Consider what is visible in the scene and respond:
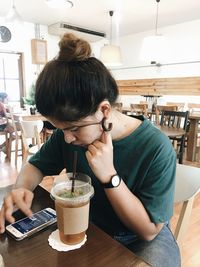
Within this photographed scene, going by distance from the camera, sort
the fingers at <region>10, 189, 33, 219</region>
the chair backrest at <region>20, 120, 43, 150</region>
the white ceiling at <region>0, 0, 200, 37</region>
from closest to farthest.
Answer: the fingers at <region>10, 189, 33, 219</region>, the chair backrest at <region>20, 120, 43, 150</region>, the white ceiling at <region>0, 0, 200, 37</region>

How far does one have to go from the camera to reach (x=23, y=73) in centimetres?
576

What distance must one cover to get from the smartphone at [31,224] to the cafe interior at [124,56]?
7.26 feet

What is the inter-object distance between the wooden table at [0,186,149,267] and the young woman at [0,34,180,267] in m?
0.11

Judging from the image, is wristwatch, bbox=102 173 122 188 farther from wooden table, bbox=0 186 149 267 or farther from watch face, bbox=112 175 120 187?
wooden table, bbox=0 186 149 267

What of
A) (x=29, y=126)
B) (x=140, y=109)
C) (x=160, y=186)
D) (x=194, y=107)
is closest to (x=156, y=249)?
(x=160, y=186)

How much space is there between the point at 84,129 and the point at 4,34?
542cm

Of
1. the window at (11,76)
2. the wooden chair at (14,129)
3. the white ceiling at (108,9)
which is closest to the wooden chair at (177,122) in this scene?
the white ceiling at (108,9)

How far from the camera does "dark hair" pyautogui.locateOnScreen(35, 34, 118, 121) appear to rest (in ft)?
2.39

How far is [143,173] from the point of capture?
85 cm

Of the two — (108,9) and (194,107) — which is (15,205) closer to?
(108,9)

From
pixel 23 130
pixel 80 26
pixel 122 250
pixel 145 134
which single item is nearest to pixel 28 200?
pixel 122 250

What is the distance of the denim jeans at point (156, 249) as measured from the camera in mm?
782

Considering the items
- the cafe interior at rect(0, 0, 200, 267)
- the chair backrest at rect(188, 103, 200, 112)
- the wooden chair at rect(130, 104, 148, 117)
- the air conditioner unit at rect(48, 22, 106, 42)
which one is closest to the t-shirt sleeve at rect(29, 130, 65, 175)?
the cafe interior at rect(0, 0, 200, 267)

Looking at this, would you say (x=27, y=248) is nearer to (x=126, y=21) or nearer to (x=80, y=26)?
(x=126, y=21)
